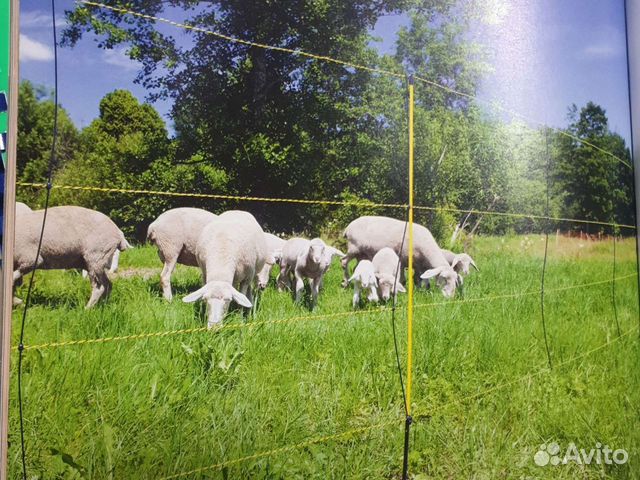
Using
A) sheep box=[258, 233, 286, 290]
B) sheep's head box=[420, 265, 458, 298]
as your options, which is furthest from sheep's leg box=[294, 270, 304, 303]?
sheep's head box=[420, 265, 458, 298]

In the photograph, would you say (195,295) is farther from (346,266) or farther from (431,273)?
(431,273)

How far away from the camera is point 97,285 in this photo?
2.10 meters

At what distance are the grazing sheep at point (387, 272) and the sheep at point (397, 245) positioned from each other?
0.09 ft

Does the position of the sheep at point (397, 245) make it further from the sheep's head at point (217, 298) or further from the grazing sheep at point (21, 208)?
the grazing sheep at point (21, 208)

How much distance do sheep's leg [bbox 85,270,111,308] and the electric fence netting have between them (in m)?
0.04

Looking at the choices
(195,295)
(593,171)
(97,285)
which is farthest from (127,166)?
(593,171)

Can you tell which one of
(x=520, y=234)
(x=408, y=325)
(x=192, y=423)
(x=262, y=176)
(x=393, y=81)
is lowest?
(x=192, y=423)

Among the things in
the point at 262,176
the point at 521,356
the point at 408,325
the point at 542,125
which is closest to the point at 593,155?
the point at 542,125

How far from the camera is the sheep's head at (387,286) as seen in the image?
106 inches

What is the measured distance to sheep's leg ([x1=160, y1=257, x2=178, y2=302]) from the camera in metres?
2.23

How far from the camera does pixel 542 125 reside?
312 cm

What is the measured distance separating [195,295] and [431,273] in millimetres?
1084

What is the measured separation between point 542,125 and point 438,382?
1.37 metres

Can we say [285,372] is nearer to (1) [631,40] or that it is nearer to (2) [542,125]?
(2) [542,125]
